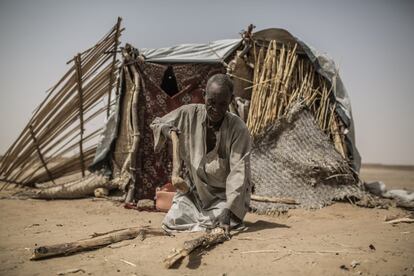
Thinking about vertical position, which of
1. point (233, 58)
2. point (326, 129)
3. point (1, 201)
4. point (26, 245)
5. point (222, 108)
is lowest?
point (1, 201)

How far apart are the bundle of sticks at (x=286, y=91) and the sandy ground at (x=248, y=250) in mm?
1792

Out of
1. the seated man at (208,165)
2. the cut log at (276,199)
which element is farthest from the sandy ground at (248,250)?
the cut log at (276,199)

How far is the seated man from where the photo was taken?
10.3 ft

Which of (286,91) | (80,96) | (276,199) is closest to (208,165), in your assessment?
(276,199)

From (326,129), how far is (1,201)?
4732 millimetres

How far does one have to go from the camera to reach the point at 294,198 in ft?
16.1

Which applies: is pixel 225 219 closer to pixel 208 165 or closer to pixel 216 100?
pixel 208 165

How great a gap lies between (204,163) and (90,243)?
1148 mm

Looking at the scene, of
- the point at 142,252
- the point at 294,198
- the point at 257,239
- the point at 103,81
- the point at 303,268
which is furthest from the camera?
the point at 103,81

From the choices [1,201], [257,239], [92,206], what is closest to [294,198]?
[257,239]

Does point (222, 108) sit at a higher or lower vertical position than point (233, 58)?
lower

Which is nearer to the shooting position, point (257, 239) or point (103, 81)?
point (257, 239)

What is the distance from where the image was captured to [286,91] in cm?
553

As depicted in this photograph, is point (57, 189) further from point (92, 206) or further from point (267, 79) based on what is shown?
point (267, 79)
